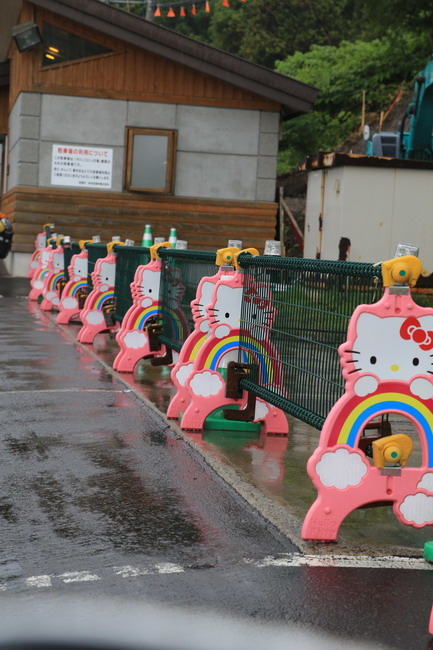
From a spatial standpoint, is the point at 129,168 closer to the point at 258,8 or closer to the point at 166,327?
the point at 166,327

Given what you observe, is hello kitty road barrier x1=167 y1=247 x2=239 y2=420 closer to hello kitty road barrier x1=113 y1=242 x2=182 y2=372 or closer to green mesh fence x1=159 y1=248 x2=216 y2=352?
green mesh fence x1=159 y1=248 x2=216 y2=352

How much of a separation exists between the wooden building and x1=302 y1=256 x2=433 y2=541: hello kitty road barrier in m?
21.7

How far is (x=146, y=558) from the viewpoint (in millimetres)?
5250

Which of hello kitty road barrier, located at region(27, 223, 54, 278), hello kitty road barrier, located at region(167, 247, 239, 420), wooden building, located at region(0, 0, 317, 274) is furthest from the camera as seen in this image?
wooden building, located at region(0, 0, 317, 274)

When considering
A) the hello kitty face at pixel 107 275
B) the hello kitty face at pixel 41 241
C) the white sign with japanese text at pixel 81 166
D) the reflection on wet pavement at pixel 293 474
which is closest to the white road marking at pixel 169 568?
the reflection on wet pavement at pixel 293 474

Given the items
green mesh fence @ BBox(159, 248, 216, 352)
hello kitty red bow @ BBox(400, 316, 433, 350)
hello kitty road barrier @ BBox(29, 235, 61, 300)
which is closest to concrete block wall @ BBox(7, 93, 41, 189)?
hello kitty road barrier @ BBox(29, 235, 61, 300)

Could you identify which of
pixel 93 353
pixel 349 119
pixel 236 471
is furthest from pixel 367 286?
pixel 349 119

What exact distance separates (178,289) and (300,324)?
3.79 m

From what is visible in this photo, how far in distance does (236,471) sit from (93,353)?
21.9ft

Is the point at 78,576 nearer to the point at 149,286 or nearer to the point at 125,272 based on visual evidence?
the point at 149,286

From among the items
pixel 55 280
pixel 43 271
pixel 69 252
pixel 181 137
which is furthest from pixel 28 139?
pixel 69 252

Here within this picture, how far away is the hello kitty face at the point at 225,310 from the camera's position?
8656 mm

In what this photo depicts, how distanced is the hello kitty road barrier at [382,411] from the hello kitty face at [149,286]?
619 centimetres

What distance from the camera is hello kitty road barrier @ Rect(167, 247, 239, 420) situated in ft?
29.3
